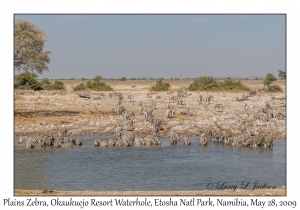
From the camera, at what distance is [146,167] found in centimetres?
1502

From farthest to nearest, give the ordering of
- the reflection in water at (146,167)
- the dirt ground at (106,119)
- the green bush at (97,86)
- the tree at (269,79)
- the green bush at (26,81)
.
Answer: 1. the tree at (269,79)
2. the green bush at (97,86)
3. the green bush at (26,81)
4. the dirt ground at (106,119)
5. the reflection in water at (146,167)

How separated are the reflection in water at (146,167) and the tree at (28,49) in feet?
27.3

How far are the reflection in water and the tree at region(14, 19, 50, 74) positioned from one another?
8322 mm

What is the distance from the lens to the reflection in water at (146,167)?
1306 centimetres

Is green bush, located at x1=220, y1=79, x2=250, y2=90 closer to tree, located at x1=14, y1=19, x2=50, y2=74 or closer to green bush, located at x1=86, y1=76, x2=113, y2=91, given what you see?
green bush, located at x1=86, y1=76, x2=113, y2=91

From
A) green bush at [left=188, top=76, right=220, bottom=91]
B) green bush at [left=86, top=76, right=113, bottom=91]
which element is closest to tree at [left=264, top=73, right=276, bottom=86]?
green bush at [left=188, top=76, right=220, bottom=91]

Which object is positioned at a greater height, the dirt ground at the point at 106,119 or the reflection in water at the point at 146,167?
the dirt ground at the point at 106,119

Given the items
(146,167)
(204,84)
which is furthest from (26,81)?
(146,167)

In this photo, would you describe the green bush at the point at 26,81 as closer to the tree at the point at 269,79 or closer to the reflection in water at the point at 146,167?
the reflection in water at the point at 146,167

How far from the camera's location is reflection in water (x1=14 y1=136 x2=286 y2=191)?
13.1 m

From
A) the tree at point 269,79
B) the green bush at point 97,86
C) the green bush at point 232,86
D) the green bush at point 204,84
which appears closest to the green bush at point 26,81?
the green bush at point 97,86

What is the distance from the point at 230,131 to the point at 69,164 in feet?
28.1

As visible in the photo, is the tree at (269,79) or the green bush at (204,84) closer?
the green bush at (204,84)
